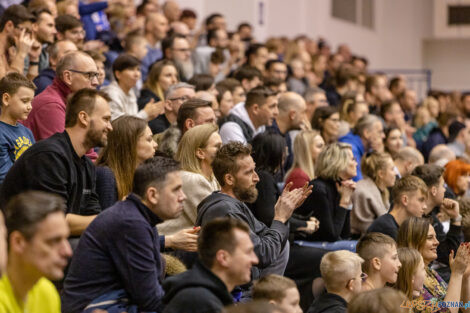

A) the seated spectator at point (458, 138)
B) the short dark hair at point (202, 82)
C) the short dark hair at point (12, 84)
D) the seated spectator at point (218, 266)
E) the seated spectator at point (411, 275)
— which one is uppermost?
the short dark hair at point (12, 84)

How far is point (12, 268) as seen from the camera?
271 centimetres

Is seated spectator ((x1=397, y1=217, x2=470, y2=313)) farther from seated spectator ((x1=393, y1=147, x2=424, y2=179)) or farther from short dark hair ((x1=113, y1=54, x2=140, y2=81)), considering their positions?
short dark hair ((x1=113, y1=54, x2=140, y2=81))

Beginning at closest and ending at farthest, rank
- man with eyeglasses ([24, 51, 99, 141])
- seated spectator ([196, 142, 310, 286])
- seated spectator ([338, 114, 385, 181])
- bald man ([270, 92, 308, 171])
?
seated spectator ([196, 142, 310, 286]) → man with eyeglasses ([24, 51, 99, 141]) → bald man ([270, 92, 308, 171]) → seated spectator ([338, 114, 385, 181])

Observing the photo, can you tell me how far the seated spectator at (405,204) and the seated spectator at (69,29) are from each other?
3023 mm

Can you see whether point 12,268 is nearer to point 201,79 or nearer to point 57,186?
point 57,186

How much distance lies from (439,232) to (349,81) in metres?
4.75

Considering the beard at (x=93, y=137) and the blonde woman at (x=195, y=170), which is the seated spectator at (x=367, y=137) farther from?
the beard at (x=93, y=137)

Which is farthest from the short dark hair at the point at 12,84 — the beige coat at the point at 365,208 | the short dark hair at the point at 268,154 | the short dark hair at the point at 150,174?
the beige coat at the point at 365,208

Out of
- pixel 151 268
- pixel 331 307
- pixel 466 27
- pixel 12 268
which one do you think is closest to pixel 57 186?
pixel 151 268

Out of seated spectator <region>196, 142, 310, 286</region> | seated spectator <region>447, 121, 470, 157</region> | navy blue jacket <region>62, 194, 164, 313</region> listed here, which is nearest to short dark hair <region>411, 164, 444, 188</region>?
seated spectator <region>196, 142, 310, 286</region>

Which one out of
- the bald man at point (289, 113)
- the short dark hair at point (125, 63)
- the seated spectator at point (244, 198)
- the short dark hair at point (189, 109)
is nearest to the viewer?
the seated spectator at point (244, 198)

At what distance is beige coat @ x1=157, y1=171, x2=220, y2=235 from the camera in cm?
442

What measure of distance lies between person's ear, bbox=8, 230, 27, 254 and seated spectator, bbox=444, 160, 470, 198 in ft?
16.8

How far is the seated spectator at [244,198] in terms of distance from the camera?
4.05 metres
